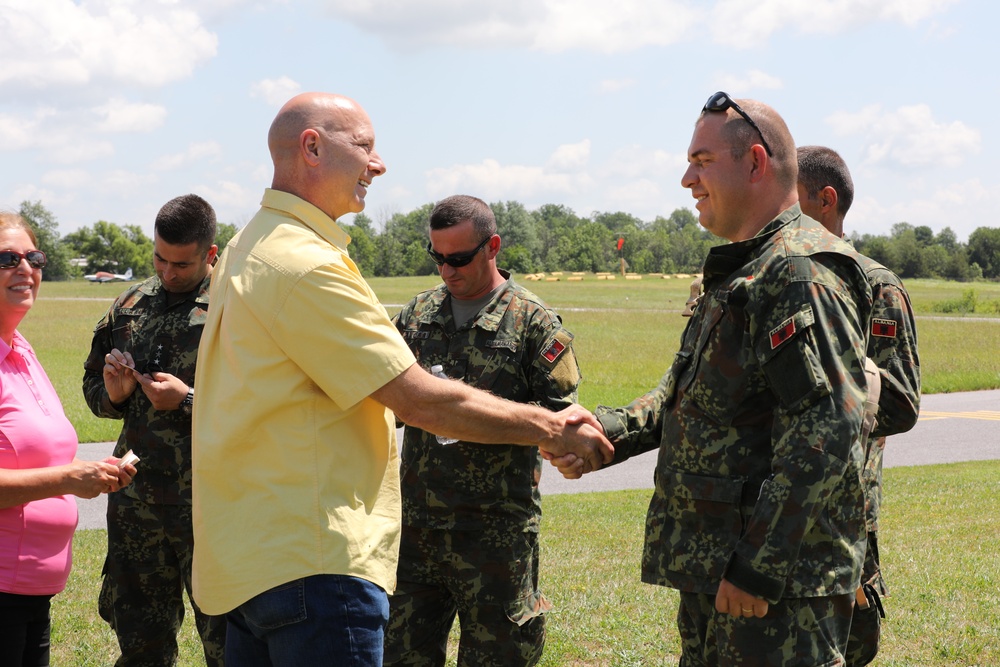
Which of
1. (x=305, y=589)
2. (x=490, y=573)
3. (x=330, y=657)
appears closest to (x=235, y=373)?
(x=305, y=589)

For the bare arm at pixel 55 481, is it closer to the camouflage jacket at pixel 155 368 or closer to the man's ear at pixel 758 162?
the camouflage jacket at pixel 155 368

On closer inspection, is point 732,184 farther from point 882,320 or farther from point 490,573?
point 490,573

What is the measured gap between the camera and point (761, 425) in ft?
10.4

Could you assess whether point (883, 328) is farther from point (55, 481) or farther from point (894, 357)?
point (55, 481)

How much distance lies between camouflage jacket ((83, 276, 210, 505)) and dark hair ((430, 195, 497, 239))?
4.41 ft

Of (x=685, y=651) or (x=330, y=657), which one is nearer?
(x=330, y=657)

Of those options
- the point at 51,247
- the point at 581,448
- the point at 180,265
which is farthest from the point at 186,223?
the point at 51,247

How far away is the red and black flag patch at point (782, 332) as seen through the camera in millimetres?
2955

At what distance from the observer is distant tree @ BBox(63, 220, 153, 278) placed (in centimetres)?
11725

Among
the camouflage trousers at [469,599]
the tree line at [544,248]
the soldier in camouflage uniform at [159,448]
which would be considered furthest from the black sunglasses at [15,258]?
the tree line at [544,248]

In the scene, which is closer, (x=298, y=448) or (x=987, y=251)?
(x=298, y=448)

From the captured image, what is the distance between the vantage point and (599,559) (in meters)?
8.21

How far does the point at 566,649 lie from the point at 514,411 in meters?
2.86

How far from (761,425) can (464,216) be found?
7.90 ft
